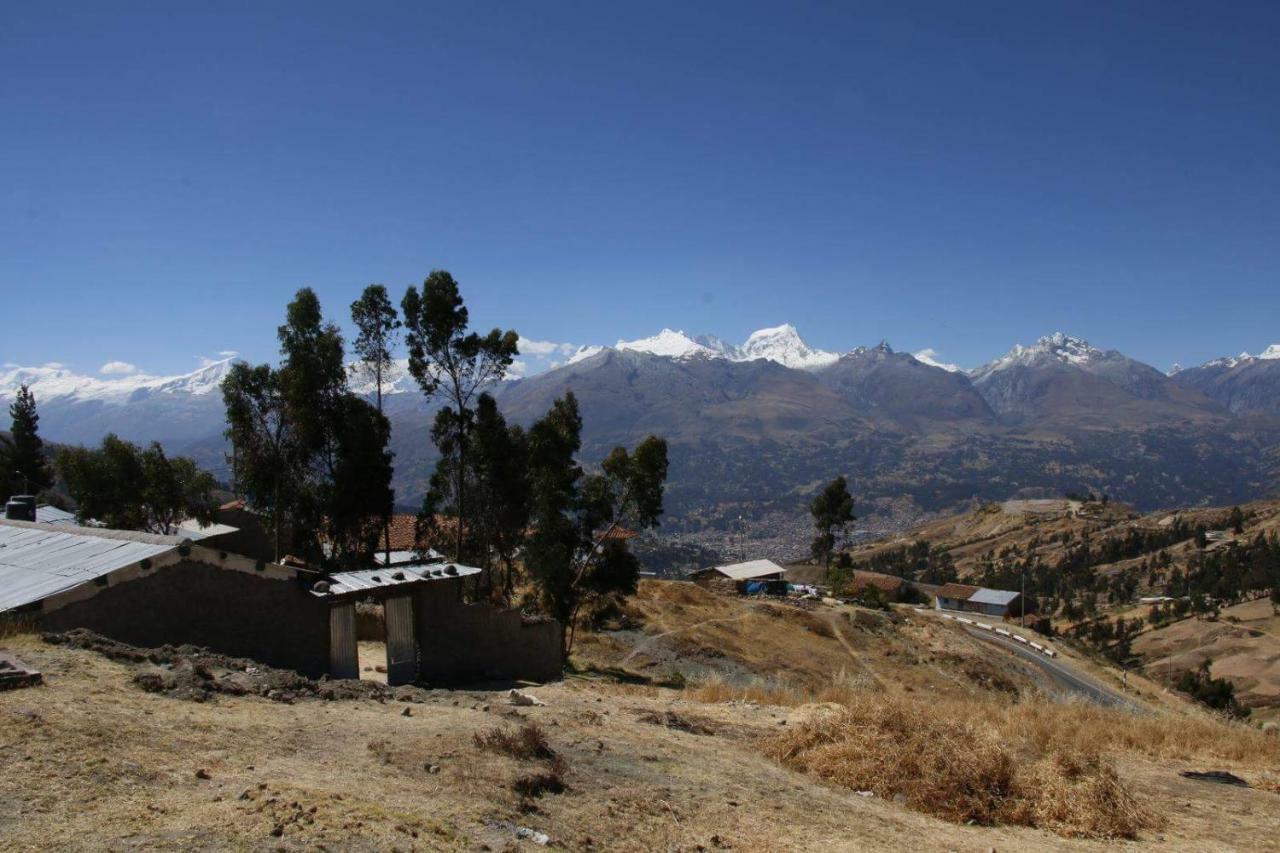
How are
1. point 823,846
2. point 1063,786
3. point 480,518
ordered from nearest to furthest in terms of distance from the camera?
point 823,846, point 1063,786, point 480,518

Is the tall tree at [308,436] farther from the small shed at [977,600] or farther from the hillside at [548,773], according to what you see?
the small shed at [977,600]

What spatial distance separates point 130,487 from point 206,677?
1192 inches

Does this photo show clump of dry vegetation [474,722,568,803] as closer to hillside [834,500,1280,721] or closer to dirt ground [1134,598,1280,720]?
hillside [834,500,1280,721]

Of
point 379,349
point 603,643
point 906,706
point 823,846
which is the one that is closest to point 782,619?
point 603,643

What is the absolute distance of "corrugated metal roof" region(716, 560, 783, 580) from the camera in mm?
78938

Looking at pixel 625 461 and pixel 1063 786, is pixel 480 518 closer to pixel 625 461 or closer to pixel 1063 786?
pixel 625 461

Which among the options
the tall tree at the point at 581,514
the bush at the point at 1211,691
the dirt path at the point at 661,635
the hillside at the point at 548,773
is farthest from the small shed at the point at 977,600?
the hillside at the point at 548,773

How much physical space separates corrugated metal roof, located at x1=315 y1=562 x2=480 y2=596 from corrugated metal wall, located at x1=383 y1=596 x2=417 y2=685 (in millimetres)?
528

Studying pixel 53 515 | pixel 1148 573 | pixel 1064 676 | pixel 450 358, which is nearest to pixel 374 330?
pixel 450 358

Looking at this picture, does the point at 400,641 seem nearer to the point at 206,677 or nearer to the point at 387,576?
the point at 387,576

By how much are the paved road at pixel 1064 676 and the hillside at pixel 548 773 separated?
3271 centimetres

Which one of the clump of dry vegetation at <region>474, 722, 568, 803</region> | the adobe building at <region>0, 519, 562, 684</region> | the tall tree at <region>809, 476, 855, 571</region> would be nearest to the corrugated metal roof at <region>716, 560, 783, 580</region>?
the tall tree at <region>809, 476, 855, 571</region>

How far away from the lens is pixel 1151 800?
1062cm

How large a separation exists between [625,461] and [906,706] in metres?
19.0
